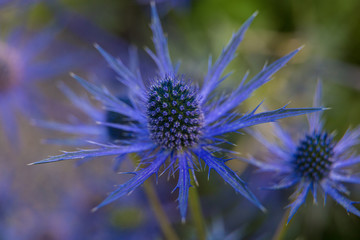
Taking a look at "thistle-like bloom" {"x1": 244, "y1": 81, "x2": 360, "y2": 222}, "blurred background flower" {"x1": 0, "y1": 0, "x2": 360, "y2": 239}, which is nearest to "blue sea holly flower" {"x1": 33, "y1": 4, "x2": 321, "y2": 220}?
"thistle-like bloom" {"x1": 244, "y1": 81, "x2": 360, "y2": 222}

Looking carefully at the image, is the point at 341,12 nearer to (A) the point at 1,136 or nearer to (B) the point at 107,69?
(B) the point at 107,69

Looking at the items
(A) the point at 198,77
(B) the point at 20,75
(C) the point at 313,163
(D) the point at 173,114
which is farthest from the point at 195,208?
(B) the point at 20,75

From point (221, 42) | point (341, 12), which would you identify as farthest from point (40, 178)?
point (341, 12)

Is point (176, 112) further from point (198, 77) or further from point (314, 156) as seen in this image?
point (198, 77)

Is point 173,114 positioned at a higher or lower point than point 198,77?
lower

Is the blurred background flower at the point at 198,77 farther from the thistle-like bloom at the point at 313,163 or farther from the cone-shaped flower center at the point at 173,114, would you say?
the cone-shaped flower center at the point at 173,114

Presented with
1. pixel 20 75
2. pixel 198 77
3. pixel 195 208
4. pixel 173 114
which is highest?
pixel 20 75

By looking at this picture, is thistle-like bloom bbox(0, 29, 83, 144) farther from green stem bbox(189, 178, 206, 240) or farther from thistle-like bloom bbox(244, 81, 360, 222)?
→ thistle-like bloom bbox(244, 81, 360, 222)
